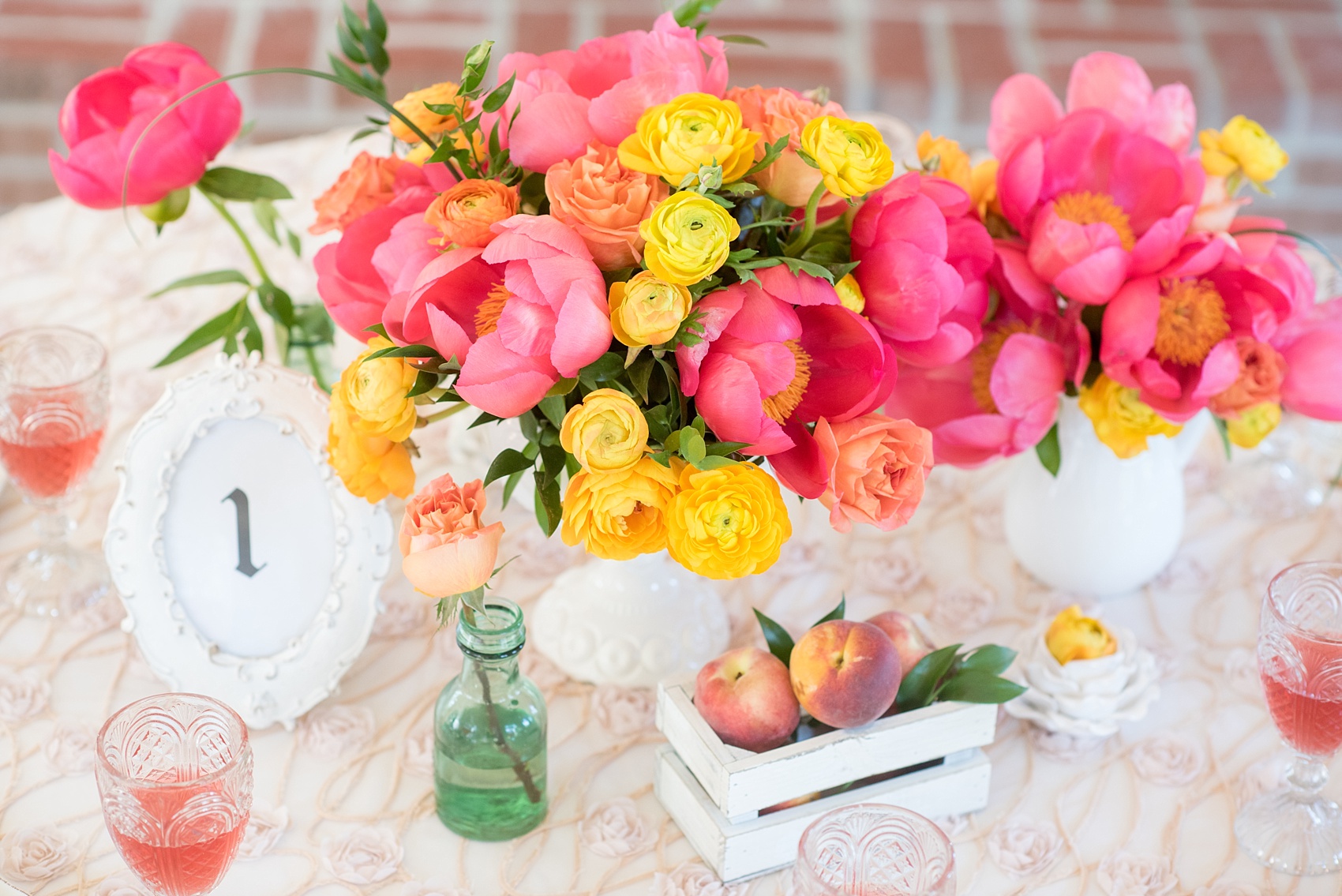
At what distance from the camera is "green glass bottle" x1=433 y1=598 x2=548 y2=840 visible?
99 centimetres

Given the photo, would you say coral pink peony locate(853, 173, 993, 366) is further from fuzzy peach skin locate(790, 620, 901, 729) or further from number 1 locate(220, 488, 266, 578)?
number 1 locate(220, 488, 266, 578)

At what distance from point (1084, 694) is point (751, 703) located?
0.29 m

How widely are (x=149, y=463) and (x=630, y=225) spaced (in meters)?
0.43

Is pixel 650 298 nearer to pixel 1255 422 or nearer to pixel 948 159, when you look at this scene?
pixel 948 159

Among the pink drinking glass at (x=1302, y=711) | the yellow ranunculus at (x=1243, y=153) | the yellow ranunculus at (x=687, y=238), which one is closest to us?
the yellow ranunculus at (x=687, y=238)

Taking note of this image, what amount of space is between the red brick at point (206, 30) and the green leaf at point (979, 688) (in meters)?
2.44

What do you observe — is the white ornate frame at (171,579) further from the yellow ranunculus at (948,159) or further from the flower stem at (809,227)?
the yellow ranunculus at (948,159)

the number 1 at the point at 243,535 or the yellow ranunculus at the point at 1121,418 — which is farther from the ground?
the yellow ranunculus at the point at 1121,418

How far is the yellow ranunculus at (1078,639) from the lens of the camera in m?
1.13

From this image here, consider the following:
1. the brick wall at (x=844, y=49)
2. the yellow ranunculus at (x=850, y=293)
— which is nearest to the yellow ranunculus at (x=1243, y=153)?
the yellow ranunculus at (x=850, y=293)

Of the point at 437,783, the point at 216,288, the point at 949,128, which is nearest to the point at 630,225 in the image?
the point at 437,783

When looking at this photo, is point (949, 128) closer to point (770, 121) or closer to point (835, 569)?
point (835, 569)

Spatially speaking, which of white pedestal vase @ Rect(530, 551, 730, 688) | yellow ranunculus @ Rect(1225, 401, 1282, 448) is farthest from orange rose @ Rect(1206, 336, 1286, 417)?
white pedestal vase @ Rect(530, 551, 730, 688)

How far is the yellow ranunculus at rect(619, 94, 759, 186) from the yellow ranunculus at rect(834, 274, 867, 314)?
11 centimetres
